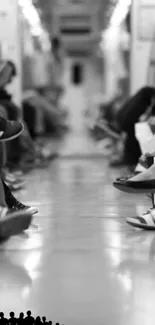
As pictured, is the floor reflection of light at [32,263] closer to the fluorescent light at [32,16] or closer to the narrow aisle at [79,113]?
the narrow aisle at [79,113]

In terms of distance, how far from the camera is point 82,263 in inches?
86.7

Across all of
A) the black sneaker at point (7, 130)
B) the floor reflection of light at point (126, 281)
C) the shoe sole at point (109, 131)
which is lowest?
the shoe sole at point (109, 131)

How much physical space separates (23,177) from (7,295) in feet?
10.1

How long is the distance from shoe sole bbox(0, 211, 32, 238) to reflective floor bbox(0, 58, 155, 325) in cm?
9

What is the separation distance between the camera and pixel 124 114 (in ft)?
16.1

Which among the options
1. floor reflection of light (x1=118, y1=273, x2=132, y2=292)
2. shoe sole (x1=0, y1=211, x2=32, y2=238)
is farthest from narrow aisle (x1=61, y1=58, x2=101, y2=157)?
floor reflection of light (x1=118, y1=273, x2=132, y2=292)

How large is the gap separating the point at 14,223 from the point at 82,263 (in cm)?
31

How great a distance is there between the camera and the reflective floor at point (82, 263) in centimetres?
171

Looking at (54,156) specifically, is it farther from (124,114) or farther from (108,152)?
(124,114)

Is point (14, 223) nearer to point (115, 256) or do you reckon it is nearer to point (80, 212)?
point (115, 256)

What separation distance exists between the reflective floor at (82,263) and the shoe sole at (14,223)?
0.09m

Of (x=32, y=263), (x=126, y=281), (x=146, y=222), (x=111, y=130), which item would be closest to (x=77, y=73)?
(x=111, y=130)

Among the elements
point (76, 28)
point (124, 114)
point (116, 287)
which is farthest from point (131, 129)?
point (76, 28)

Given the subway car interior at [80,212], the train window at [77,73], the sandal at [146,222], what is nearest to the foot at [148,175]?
the subway car interior at [80,212]
